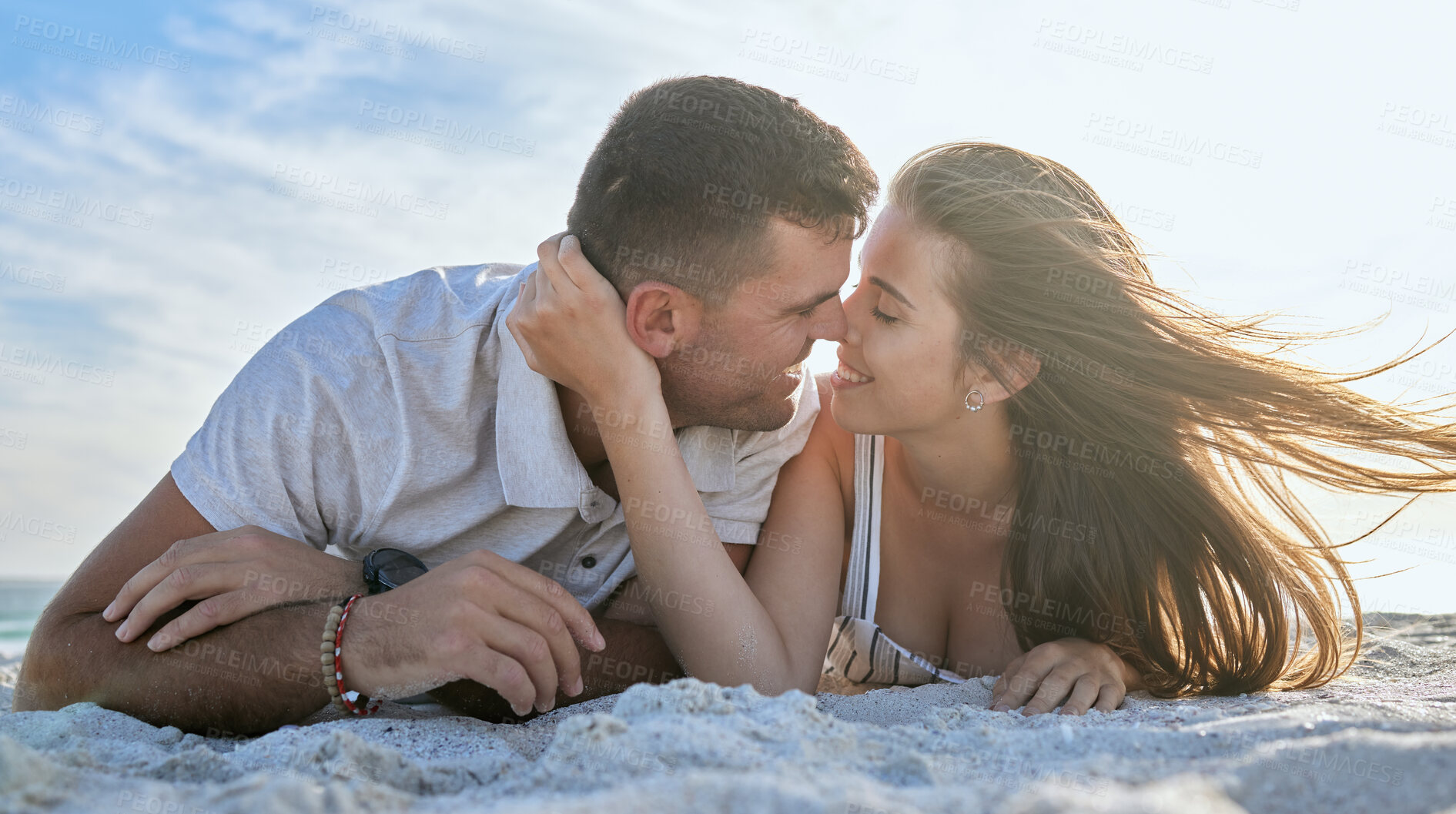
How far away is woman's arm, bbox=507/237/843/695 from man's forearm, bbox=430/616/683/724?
0.29 feet

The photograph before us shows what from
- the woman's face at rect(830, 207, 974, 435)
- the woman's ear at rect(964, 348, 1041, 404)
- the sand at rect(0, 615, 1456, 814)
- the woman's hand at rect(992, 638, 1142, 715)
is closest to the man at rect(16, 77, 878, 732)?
the woman's face at rect(830, 207, 974, 435)

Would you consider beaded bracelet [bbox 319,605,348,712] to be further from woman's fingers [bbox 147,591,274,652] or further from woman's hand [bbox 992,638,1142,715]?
woman's hand [bbox 992,638,1142,715]

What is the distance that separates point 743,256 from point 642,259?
299 mm

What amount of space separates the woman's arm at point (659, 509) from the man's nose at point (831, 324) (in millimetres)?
576

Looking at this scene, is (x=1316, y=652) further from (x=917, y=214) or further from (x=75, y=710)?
(x=75, y=710)

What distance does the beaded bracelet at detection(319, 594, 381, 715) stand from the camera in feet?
7.21

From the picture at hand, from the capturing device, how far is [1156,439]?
308 centimetres

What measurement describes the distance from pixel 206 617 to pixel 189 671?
0.41 feet

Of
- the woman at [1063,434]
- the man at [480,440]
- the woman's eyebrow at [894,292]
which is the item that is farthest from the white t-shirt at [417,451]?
the woman's eyebrow at [894,292]

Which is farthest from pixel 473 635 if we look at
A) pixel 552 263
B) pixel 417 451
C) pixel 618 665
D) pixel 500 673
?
pixel 552 263

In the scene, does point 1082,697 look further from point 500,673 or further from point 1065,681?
point 500,673

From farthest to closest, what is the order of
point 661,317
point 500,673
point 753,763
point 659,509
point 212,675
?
point 661,317 → point 659,509 → point 212,675 → point 500,673 → point 753,763

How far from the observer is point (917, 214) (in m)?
3.10

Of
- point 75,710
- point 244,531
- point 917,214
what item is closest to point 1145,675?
point 917,214
